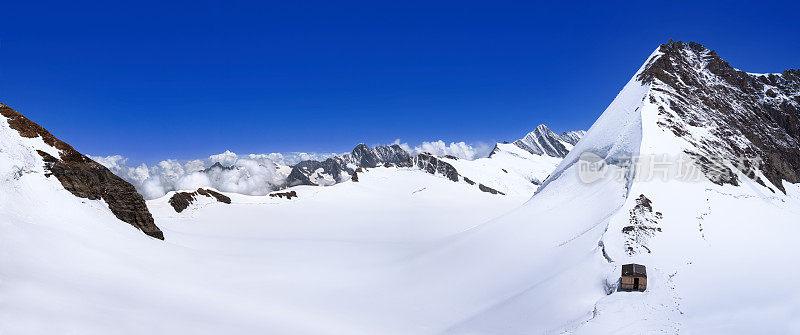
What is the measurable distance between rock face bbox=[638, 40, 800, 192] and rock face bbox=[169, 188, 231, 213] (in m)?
84.0

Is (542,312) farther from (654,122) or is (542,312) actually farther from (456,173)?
(456,173)

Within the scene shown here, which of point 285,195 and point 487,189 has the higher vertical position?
point 487,189

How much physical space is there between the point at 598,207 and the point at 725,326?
18.9 metres

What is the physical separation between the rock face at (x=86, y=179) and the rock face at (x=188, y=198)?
34810 millimetres

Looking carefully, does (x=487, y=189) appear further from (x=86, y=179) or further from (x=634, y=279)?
(x=86, y=179)

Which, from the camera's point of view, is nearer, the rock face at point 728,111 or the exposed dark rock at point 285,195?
the rock face at point 728,111

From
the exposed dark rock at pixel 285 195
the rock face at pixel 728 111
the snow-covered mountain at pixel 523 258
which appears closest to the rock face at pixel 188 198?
the snow-covered mountain at pixel 523 258

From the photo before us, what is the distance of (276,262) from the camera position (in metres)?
41.2

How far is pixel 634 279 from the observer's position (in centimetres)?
2156

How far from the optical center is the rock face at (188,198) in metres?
69.9

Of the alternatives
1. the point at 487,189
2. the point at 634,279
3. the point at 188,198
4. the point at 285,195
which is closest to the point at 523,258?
the point at 634,279

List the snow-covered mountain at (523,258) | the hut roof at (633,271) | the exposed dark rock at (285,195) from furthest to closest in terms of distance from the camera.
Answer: the exposed dark rock at (285,195), the hut roof at (633,271), the snow-covered mountain at (523,258)

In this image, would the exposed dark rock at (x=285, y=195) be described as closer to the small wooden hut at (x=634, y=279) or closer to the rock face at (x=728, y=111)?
the rock face at (x=728, y=111)

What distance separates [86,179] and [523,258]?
4311 cm
